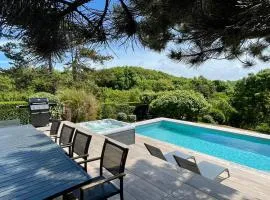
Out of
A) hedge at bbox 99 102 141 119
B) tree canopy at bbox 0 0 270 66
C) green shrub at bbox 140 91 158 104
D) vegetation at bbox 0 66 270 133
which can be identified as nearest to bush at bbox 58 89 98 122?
vegetation at bbox 0 66 270 133

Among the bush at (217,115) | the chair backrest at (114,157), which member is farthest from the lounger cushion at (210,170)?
the bush at (217,115)

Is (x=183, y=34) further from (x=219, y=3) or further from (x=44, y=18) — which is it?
(x=44, y=18)

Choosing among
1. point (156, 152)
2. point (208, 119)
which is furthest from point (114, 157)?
point (208, 119)

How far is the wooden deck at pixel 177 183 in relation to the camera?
3.39 metres

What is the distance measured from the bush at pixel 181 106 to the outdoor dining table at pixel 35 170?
29.6 feet

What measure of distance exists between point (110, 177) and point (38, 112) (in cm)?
586

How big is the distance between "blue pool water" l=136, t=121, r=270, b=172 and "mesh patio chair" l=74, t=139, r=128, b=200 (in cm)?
524

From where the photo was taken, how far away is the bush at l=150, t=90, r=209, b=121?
12.1 meters

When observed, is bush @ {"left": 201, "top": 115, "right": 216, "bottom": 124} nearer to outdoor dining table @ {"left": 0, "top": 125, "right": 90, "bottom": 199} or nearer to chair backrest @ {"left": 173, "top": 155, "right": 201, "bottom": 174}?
chair backrest @ {"left": 173, "top": 155, "right": 201, "bottom": 174}

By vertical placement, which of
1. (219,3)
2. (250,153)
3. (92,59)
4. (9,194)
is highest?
(92,59)

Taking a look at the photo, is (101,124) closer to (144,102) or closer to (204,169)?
(144,102)

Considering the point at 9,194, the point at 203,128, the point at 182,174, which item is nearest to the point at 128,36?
the point at 9,194

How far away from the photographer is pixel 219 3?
2629mm

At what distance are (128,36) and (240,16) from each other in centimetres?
122
